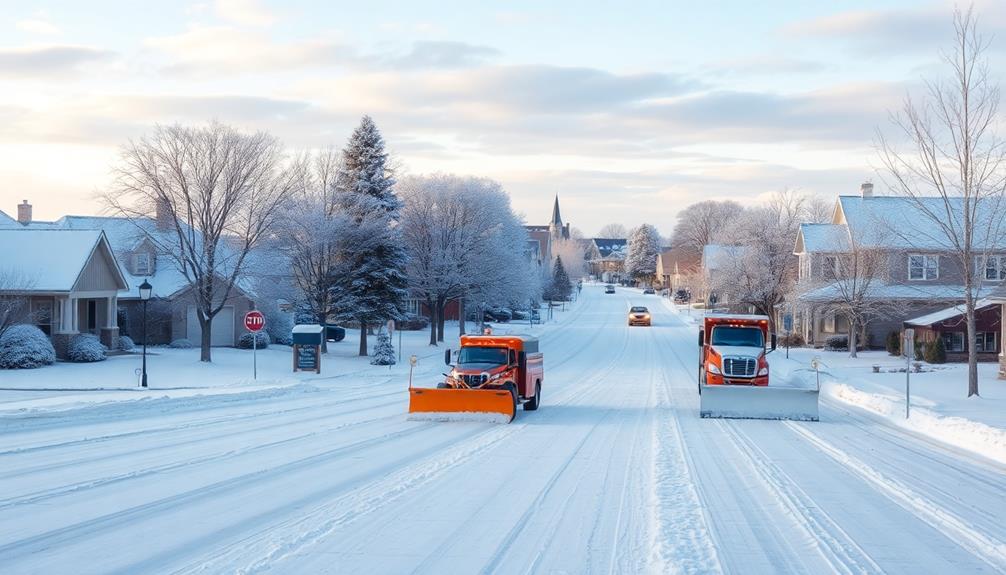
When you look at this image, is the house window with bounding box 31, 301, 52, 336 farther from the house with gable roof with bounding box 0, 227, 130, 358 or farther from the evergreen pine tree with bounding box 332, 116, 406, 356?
the evergreen pine tree with bounding box 332, 116, 406, 356

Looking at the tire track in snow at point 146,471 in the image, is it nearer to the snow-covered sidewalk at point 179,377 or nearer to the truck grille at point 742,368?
the snow-covered sidewalk at point 179,377

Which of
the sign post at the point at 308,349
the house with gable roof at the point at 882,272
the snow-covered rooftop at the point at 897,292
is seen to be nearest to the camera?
the sign post at the point at 308,349

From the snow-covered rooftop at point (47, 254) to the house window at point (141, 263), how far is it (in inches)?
305

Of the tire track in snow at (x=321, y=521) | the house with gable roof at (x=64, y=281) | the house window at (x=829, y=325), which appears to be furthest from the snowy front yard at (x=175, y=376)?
the house window at (x=829, y=325)

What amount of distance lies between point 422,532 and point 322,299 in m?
36.1

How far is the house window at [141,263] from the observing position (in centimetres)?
5009

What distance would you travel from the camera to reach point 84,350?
3841 centimetres

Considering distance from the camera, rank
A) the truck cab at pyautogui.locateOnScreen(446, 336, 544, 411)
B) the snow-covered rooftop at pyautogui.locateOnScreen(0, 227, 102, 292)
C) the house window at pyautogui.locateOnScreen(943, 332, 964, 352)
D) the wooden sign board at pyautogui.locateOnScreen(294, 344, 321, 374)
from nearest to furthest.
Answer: the truck cab at pyautogui.locateOnScreen(446, 336, 544, 411), the wooden sign board at pyautogui.locateOnScreen(294, 344, 321, 374), the snow-covered rooftop at pyautogui.locateOnScreen(0, 227, 102, 292), the house window at pyautogui.locateOnScreen(943, 332, 964, 352)

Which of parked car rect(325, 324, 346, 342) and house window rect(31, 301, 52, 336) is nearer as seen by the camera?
house window rect(31, 301, 52, 336)

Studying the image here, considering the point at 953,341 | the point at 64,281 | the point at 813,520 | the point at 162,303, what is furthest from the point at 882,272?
→ the point at 813,520

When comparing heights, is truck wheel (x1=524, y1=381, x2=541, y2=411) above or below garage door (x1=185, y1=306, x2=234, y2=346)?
below

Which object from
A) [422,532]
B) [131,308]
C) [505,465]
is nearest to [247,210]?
[131,308]

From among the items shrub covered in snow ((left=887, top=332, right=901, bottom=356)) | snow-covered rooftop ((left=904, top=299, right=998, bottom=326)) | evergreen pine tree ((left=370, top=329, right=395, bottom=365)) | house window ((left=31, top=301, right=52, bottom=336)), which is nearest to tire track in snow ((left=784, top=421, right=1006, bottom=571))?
evergreen pine tree ((left=370, top=329, right=395, bottom=365))

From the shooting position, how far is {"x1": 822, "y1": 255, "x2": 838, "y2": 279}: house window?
50912 mm
